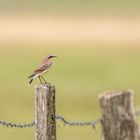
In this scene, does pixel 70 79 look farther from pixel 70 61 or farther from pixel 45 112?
pixel 45 112

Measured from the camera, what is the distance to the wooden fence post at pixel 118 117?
5910 mm

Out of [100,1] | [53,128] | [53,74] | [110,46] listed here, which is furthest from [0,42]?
[100,1]

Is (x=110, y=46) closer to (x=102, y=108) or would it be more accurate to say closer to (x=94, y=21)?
(x=94, y=21)

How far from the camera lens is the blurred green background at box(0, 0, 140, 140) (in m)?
17.6

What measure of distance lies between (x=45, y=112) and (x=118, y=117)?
72 centimetres

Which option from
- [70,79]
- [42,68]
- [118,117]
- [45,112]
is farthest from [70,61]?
[118,117]

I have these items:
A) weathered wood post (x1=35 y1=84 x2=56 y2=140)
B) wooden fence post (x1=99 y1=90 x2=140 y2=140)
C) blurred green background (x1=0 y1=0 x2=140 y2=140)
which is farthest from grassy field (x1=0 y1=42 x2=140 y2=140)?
wooden fence post (x1=99 y1=90 x2=140 y2=140)

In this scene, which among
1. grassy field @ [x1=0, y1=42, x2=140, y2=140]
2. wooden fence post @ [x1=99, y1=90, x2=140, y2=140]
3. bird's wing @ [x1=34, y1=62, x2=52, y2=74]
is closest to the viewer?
Result: wooden fence post @ [x1=99, y1=90, x2=140, y2=140]

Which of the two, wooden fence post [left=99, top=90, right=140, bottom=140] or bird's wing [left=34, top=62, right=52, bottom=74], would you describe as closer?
wooden fence post [left=99, top=90, right=140, bottom=140]

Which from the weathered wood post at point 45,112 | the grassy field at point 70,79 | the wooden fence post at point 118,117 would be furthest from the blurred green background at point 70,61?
the wooden fence post at point 118,117

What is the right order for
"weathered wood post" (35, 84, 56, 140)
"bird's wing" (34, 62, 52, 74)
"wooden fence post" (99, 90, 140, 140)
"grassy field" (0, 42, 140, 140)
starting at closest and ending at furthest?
"wooden fence post" (99, 90, 140, 140), "weathered wood post" (35, 84, 56, 140), "bird's wing" (34, 62, 52, 74), "grassy field" (0, 42, 140, 140)

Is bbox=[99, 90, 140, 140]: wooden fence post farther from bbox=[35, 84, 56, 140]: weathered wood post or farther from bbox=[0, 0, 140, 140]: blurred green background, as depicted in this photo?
bbox=[0, 0, 140, 140]: blurred green background

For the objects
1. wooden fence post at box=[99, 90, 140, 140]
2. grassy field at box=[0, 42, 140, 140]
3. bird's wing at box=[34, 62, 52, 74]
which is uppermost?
grassy field at box=[0, 42, 140, 140]

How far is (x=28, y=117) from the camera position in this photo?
16891 mm
